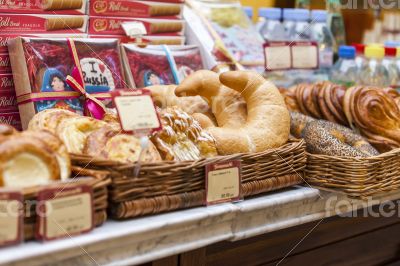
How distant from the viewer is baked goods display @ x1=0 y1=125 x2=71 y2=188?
3.66 feet

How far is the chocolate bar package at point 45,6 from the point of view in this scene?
1.72 metres

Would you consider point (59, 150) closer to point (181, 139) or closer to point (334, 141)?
point (181, 139)

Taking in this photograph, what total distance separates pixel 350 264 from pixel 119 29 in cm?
123

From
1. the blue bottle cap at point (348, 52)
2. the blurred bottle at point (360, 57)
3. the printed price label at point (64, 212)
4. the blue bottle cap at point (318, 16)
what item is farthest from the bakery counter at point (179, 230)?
the blue bottle cap at point (318, 16)

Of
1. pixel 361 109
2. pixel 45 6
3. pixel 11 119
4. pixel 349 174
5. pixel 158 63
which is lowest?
pixel 349 174

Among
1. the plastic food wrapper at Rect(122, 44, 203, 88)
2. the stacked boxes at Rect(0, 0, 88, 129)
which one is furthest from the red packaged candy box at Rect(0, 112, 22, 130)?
the plastic food wrapper at Rect(122, 44, 203, 88)

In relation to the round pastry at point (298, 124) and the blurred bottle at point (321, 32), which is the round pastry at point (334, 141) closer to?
the round pastry at point (298, 124)

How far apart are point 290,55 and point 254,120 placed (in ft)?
2.79

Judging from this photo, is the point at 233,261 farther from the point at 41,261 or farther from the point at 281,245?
the point at 41,261

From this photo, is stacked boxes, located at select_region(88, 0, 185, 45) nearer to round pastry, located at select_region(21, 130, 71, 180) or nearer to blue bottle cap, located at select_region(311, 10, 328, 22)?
round pastry, located at select_region(21, 130, 71, 180)

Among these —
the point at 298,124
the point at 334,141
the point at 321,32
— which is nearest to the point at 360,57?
the point at 321,32

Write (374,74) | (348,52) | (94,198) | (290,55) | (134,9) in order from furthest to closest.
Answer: (374,74)
(348,52)
(290,55)
(134,9)
(94,198)

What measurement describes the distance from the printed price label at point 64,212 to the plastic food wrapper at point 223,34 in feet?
3.72

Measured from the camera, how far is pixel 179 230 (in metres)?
1.32
